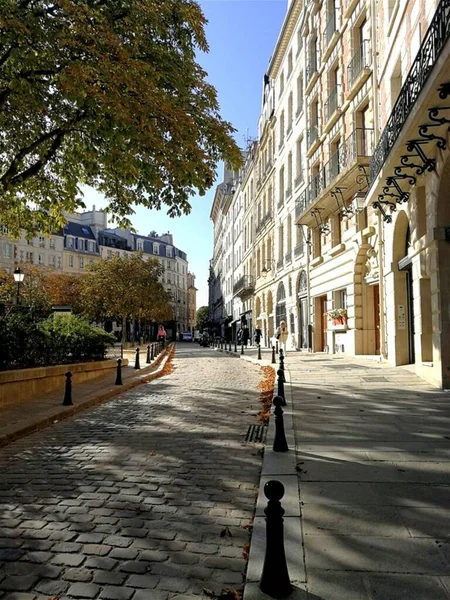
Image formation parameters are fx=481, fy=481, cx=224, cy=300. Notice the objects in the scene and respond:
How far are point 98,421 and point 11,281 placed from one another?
36.1 metres

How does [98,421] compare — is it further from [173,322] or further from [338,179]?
[173,322]

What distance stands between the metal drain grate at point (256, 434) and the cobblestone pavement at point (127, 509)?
159mm

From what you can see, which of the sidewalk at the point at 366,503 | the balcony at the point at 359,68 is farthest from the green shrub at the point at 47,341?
the balcony at the point at 359,68

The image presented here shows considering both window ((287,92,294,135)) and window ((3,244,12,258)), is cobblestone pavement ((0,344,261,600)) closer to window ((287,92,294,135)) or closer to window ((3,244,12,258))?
window ((287,92,294,135))

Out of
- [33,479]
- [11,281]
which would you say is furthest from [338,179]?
[11,281]

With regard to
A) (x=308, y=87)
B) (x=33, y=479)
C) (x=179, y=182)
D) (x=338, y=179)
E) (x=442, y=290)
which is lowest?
(x=33, y=479)

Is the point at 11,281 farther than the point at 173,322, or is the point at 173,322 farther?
the point at 173,322

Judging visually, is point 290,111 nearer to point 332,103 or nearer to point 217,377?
point 332,103

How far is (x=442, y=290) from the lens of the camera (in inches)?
→ 393

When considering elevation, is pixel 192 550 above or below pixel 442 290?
below

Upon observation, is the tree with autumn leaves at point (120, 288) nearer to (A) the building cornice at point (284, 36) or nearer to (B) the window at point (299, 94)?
(A) the building cornice at point (284, 36)

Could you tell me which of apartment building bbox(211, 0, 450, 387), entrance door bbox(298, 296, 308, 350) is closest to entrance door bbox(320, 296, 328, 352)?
apartment building bbox(211, 0, 450, 387)

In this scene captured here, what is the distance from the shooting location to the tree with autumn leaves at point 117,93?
24.4 feet

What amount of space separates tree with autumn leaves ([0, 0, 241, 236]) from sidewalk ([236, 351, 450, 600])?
5.20 m
